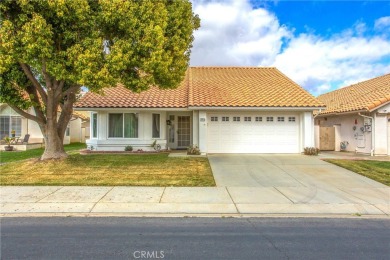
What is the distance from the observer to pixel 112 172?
36.0ft

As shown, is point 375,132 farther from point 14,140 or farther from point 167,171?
point 14,140

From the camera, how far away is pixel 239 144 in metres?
16.5

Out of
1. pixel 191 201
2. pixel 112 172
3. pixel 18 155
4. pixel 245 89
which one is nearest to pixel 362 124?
pixel 245 89

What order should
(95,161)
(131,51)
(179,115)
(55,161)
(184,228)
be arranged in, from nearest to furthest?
1. (184,228)
2. (131,51)
3. (55,161)
4. (95,161)
5. (179,115)

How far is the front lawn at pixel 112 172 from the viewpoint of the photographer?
9.39 m

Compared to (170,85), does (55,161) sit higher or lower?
lower

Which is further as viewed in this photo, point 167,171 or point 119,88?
point 119,88

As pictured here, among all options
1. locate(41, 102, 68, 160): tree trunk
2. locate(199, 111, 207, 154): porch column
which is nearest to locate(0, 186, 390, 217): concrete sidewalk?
locate(41, 102, 68, 160): tree trunk

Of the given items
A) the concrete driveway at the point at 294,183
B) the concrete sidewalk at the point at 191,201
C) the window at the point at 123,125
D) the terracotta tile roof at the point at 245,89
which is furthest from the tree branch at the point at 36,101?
the concrete driveway at the point at 294,183

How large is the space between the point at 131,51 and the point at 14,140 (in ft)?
53.6

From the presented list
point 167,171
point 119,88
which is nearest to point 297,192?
point 167,171

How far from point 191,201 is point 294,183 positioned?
392 centimetres

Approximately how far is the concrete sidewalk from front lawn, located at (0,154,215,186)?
74cm

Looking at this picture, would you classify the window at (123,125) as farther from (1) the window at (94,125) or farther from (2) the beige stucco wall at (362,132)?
(2) the beige stucco wall at (362,132)
